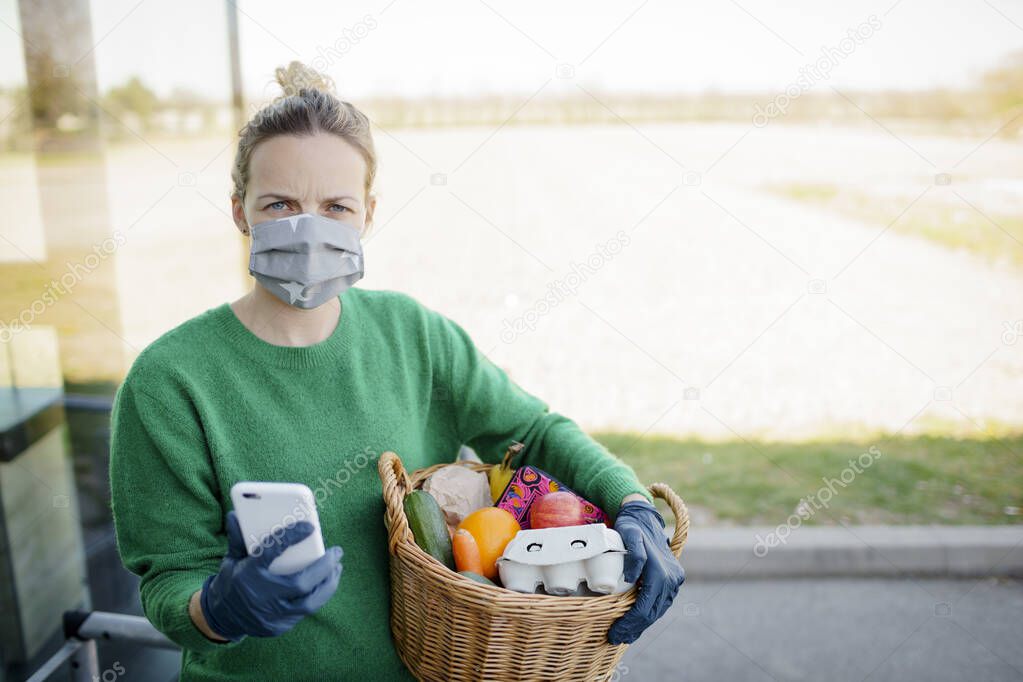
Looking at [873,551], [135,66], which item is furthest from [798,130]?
[135,66]

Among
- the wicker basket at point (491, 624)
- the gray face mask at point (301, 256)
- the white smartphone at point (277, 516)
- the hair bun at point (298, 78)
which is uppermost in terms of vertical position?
the hair bun at point (298, 78)

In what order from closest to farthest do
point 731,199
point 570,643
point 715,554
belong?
point 570,643
point 715,554
point 731,199

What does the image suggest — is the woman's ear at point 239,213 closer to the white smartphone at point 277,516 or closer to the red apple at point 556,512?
the white smartphone at point 277,516

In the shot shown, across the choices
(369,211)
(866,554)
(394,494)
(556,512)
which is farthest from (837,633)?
(369,211)

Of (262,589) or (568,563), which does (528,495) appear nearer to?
(568,563)

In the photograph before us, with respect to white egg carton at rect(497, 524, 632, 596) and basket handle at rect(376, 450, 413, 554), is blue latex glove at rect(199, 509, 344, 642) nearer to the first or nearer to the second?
basket handle at rect(376, 450, 413, 554)

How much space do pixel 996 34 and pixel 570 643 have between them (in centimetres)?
708

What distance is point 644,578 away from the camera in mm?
1359

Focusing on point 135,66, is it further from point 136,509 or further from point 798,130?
point 798,130

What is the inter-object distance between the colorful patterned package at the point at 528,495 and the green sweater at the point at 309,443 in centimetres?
4

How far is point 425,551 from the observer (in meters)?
1.44

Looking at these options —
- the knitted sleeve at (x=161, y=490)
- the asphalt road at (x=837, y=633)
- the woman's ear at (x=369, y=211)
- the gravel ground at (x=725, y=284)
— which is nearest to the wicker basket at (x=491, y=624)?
the knitted sleeve at (x=161, y=490)

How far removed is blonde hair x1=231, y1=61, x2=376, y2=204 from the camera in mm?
1509

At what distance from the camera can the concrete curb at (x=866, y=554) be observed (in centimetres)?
370
